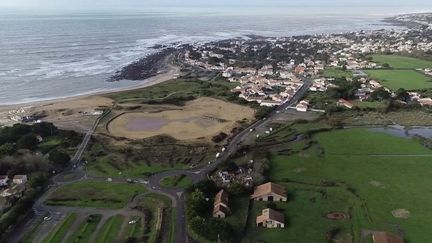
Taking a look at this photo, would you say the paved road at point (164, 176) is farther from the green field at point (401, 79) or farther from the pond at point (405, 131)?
the green field at point (401, 79)

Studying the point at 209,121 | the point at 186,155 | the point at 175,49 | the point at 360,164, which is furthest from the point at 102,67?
the point at 360,164

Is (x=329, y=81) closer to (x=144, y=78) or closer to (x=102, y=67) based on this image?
(x=144, y=78)

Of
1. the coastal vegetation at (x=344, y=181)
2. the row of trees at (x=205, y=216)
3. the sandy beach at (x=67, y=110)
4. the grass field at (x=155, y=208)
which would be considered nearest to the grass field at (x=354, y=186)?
the coastal vegetation at (x=344, y=181)

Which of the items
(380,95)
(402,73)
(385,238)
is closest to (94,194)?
(385,238)

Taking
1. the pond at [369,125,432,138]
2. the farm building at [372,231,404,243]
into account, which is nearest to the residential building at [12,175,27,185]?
the farm building at [372,231,404,243]

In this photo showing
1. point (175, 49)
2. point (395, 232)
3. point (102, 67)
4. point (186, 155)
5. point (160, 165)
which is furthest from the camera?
point (175, 49)

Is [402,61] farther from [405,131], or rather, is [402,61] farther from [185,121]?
[185,121]
